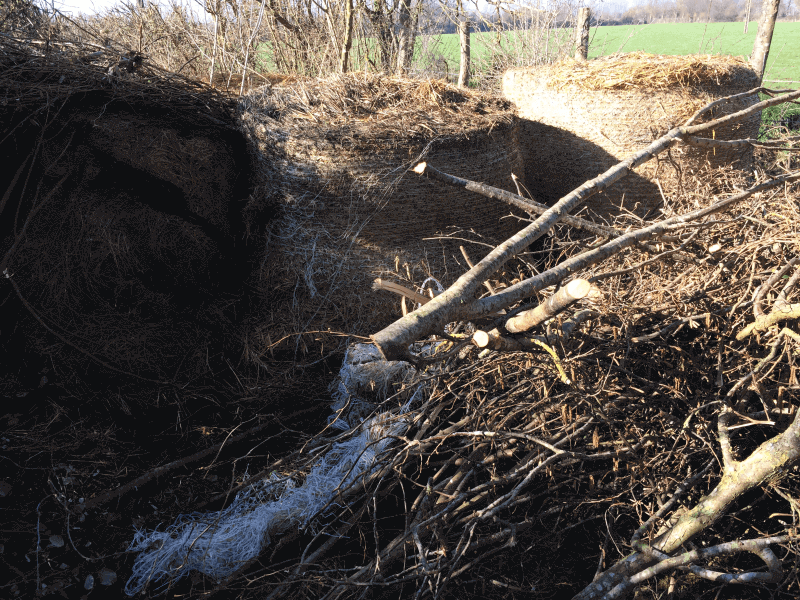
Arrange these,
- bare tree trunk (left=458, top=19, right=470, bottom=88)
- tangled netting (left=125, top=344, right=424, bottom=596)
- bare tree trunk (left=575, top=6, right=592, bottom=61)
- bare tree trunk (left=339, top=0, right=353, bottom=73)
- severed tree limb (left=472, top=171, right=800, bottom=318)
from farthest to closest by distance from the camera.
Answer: bare tree trunk (left=575, top=6, right=592, bottom=61), bare tree trunk (left=458, top=19, right=470, bottom=88), bare tree trunk (left=339, top=0, right=353, bottom=73), tangled netting (left=125, top=344, right=424, bottom=596), severed tree limb (left=472, top=171, right=800, bottom=318)

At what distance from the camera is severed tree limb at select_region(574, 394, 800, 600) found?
159 cm

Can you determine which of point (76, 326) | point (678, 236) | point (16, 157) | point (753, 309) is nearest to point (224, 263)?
point (76, 326)

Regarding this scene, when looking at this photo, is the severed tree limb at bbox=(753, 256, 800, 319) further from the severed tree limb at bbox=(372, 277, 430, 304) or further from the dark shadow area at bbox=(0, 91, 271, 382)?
the dark shadow area at bbox=(0, 91, 271, 382)

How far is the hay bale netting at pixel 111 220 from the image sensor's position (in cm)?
296

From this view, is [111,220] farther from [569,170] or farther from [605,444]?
[569,170]

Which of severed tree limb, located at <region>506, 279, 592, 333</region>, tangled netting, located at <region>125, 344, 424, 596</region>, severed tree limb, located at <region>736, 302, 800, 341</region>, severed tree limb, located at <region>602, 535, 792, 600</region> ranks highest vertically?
severed tree limb, located at <region>506, 279, 592, 333</region>

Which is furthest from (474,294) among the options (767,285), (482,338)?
(767,285)

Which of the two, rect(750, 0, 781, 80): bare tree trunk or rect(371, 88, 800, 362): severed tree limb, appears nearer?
rect(371, 88, 800, 362): severed tree limb

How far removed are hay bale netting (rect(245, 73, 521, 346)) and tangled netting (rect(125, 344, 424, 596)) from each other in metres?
0.77

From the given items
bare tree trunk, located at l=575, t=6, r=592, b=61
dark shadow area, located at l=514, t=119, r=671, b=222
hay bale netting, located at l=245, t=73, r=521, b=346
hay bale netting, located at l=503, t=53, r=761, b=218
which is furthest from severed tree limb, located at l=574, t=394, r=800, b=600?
bare tree trunk, located at l=575, t=6, r=592, b=61

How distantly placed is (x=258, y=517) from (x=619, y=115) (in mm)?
3096

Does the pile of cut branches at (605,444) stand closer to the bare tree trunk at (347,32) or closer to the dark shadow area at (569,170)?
the dark shadow area at (569,170)

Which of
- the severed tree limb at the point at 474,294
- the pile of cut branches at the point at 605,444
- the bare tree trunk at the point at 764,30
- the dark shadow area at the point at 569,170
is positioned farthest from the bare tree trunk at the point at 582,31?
the severed tree limb at the point at 474,294

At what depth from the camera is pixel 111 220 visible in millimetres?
3051
